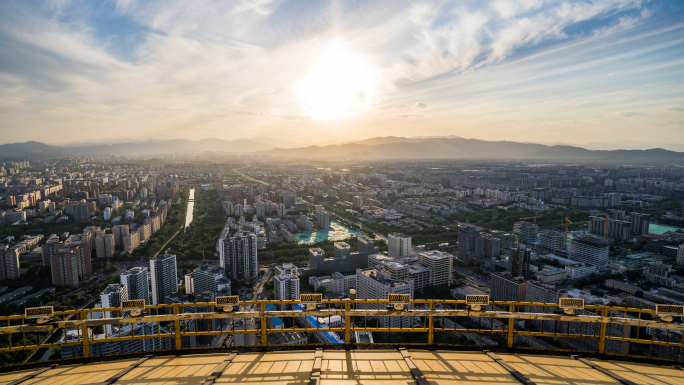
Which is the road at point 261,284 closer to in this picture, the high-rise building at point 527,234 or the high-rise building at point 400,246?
the high-rise building at point 400,246

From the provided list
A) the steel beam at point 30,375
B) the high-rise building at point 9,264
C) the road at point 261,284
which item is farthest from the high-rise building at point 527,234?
the high-rise building at point 9,264

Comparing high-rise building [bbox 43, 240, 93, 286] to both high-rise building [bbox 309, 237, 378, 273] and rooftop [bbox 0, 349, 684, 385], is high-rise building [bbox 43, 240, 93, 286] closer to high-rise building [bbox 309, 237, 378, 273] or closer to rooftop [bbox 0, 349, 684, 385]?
high-rise building [bbox 309, 237, 378, 273]

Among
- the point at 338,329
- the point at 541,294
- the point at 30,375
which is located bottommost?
the point at 541,294

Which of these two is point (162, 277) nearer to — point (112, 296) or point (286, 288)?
point (112, 296)

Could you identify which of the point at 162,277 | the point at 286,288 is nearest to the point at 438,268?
the point at 286,288

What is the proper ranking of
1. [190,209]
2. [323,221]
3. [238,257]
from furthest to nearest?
[190,209]
[323,221]
[238,257]

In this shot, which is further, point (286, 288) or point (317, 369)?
point (286, 288)
